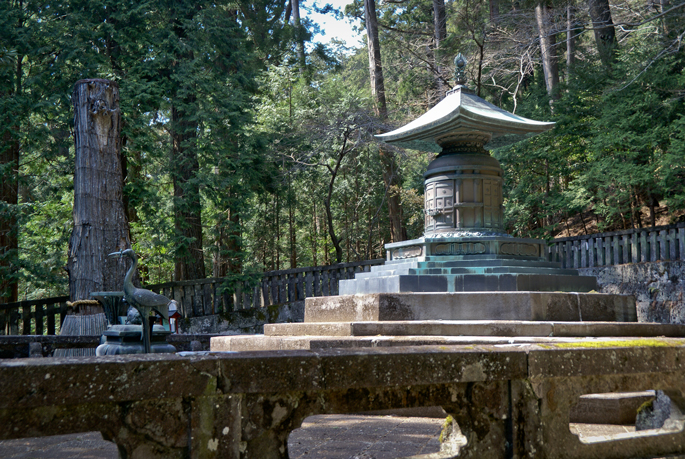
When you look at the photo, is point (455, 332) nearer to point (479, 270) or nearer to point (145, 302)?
A: point (479, 270)

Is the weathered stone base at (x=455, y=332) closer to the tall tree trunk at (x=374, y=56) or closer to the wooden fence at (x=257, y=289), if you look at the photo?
the wooden fence at (x=257, y=289)

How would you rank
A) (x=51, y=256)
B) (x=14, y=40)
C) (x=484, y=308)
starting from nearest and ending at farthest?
(x=484, y=308), (x=14, y=40), (x=51, y=256)

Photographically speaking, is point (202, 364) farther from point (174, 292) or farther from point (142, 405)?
point (174, 292)

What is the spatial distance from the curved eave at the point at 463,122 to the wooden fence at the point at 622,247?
4305 millimetres

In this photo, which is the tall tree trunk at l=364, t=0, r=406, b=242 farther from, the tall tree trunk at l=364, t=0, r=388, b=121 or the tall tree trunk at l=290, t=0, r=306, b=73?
the tall tree trunk at l=290, t=0, r=306, b=73

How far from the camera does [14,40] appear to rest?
12398mm

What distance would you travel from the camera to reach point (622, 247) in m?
11.9

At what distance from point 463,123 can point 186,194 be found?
7.65 m

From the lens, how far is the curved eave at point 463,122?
316 inches

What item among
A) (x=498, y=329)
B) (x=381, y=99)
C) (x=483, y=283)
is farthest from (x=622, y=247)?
(x=381, y=99)

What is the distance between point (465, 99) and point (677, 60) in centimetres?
735

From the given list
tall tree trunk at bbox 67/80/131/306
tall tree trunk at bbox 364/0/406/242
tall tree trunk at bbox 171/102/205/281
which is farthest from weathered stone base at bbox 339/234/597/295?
tall tree trunk at bbox 364/0/406/242

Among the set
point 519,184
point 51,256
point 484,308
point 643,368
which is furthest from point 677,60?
point 51,256

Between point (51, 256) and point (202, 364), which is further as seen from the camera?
point (51, 256)
